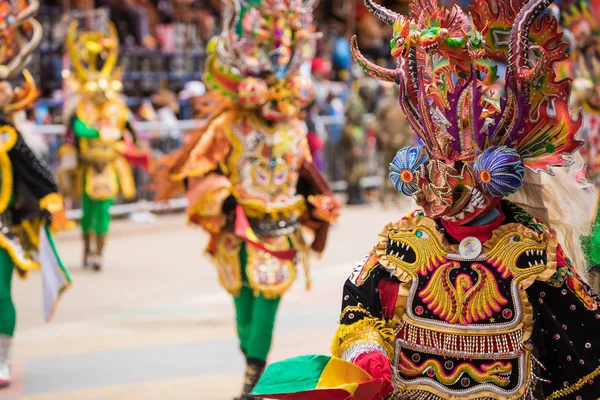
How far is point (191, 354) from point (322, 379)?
473cm

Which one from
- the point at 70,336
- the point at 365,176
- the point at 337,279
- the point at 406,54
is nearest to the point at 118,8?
the point at 365,176

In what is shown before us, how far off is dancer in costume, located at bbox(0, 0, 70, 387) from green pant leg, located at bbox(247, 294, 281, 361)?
134 centimetres

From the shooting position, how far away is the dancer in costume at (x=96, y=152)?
11109mm

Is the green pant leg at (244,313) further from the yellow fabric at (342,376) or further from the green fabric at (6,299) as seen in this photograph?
the yellow fabric at (342,376)

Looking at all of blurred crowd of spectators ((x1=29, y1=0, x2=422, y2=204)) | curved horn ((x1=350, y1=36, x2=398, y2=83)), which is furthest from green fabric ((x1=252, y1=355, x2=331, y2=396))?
blurred crowd of spectators ((x1=29, y1=0, x2=422, y2=204))

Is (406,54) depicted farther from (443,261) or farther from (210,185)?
(210,185)

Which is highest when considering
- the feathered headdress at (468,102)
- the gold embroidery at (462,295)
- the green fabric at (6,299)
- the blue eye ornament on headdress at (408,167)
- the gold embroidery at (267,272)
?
the feathered headdress at (468,102)

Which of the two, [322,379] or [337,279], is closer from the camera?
[322,379]

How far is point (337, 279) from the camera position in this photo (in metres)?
10.6

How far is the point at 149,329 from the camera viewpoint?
28.1 ft

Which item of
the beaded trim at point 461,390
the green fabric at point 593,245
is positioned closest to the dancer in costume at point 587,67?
the green fabric at point 593,245

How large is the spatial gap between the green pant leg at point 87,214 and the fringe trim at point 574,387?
8.05 m

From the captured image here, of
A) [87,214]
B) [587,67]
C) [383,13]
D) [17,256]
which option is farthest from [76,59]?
[383,13]

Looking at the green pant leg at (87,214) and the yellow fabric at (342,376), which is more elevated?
the yellow fabric at (342,376)
